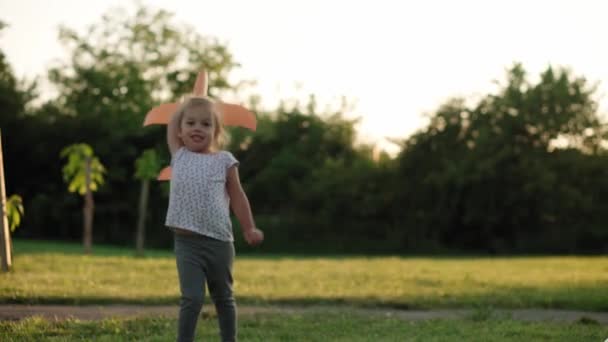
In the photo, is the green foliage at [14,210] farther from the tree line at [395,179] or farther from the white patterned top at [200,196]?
the tree line at [395,179]

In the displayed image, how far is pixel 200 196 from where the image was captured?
5410 millimetres

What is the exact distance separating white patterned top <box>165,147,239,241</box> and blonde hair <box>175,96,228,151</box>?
188mm

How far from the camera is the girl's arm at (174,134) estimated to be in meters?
5.62

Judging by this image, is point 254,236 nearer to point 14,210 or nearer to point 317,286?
point 317,286

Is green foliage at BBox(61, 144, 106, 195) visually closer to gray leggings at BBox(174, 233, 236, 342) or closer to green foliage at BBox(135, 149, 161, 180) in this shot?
green foliage at BBox(135, 149, 161, 180)

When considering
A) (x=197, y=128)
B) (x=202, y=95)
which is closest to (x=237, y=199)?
(x=197, y=128)

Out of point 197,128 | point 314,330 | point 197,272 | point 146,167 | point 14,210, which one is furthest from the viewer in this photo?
point 146,167

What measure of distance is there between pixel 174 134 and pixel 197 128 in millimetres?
215

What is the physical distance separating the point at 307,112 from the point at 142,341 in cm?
Result: 3684

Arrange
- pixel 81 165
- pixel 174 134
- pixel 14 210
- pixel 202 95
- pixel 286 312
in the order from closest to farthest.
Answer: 1. pixel 174 134
2. pixel 202 95
3. pixel 286 312
4. pixel 14 210
5. pixel 81 165

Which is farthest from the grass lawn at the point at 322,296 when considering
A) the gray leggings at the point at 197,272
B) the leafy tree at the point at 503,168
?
the leafy tree at the point at 503,168

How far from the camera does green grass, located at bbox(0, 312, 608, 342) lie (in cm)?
679

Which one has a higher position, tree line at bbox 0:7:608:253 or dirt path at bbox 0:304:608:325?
tree line at bbox 0:7:608:253

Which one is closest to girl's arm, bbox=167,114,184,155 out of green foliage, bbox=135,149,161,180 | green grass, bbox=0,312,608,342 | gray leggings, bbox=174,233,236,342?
gray leggings, bbox=174,233,236,342
